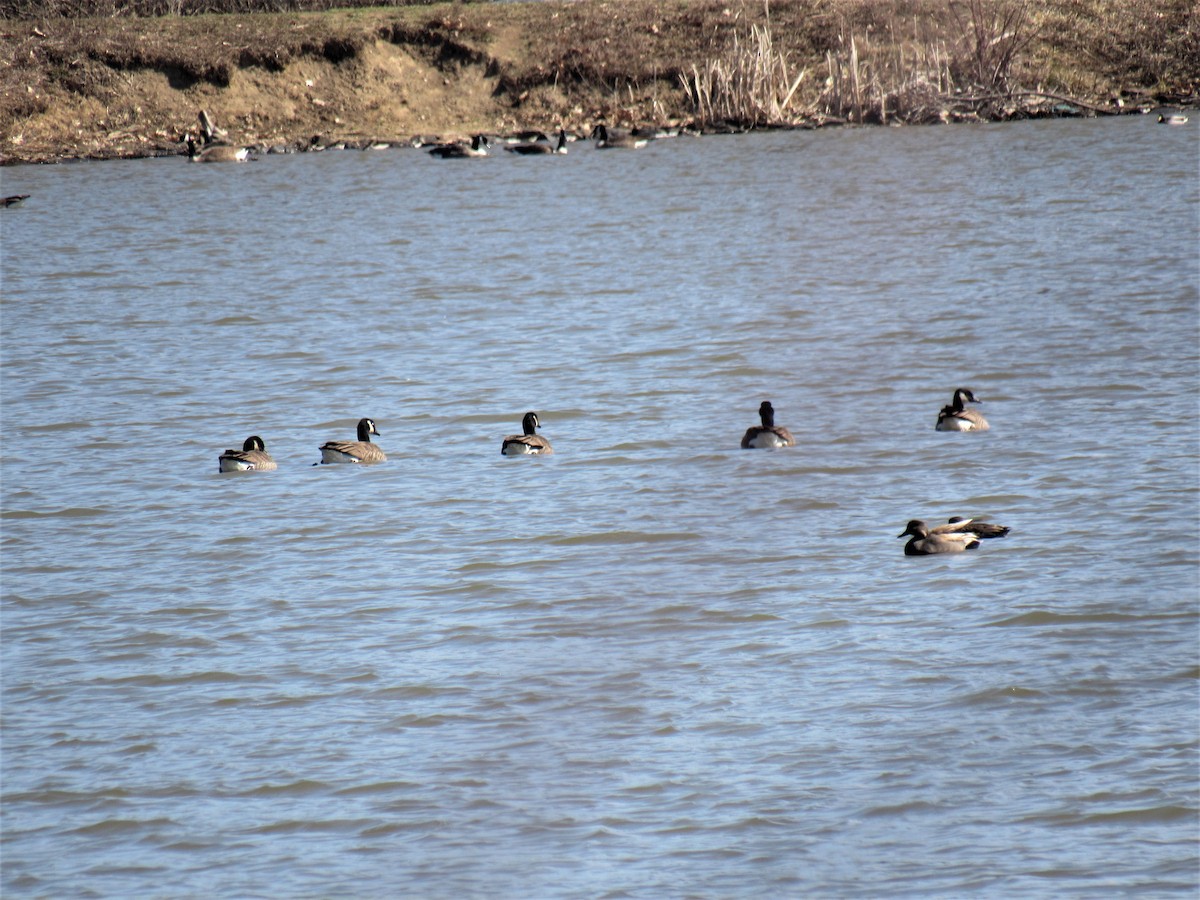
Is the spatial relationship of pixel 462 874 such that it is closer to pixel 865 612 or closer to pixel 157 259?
pixel 865 612

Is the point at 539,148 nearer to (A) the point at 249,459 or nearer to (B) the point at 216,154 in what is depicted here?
(B) the point at 216,154

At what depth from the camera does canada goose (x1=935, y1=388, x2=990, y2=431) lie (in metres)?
14.0

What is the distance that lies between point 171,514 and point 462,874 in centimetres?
731

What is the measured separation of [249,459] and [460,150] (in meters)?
32.0

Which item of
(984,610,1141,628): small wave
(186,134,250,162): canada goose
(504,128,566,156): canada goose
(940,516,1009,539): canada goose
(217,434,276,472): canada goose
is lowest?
(984,610,1141,628): small wave

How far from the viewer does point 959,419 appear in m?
14.0

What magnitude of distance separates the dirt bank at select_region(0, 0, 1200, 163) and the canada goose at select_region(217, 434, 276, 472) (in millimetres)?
33132

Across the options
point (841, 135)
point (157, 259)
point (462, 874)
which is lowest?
point (462, 874)

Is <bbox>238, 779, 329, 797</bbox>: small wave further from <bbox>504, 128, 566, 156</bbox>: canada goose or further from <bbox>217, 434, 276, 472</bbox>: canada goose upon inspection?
<bbox>504, 128, 566, 156</bbox>: canada goose

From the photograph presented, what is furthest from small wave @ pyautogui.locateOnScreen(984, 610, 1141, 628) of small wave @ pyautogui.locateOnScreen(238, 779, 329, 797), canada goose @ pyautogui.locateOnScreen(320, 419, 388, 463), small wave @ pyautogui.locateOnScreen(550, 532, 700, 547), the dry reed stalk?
the dry reed stalk

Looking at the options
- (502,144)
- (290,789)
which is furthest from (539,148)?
(290,789)

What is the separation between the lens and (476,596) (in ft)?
33.7

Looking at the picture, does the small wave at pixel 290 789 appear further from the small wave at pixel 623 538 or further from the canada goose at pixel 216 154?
the canada goose at pixel 216 154

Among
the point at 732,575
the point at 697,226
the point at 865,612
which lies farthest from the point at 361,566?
the point at 697,226
